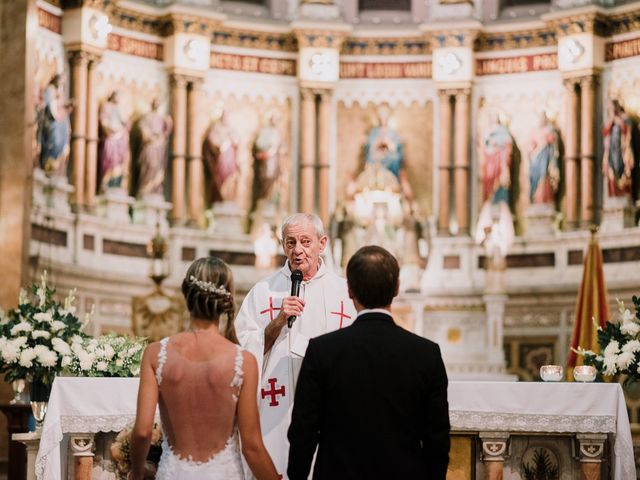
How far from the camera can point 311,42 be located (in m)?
18.4

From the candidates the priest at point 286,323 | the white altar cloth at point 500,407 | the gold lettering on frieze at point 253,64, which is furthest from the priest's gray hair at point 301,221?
the gold lettering on frieze at point 253,64

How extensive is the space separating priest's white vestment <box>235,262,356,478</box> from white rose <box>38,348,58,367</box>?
10.5ft

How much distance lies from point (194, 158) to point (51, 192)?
8.97 feet

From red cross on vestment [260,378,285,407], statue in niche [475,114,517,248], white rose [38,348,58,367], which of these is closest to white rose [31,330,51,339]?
white rose [38,348,58,367]

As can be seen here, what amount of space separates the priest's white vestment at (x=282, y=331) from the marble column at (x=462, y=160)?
38.6 feet

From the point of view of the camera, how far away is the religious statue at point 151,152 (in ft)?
57.6

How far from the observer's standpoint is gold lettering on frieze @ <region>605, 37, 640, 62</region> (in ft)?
57.0

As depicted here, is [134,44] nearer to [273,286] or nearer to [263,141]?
[263,141]

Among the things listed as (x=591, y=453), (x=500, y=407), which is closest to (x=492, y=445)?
(x=500, y=407)

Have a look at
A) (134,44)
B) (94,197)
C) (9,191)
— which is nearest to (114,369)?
(9,191)

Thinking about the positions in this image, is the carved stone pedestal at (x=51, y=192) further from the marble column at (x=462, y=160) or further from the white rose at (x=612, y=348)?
the white rose at (x=612, y=348)

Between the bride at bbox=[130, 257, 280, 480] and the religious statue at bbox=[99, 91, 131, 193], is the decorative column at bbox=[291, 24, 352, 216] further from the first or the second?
the bride at bbox=[130, 257, 280, 480]

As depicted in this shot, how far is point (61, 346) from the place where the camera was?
9.27m

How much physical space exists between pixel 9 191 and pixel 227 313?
30.1 ft
